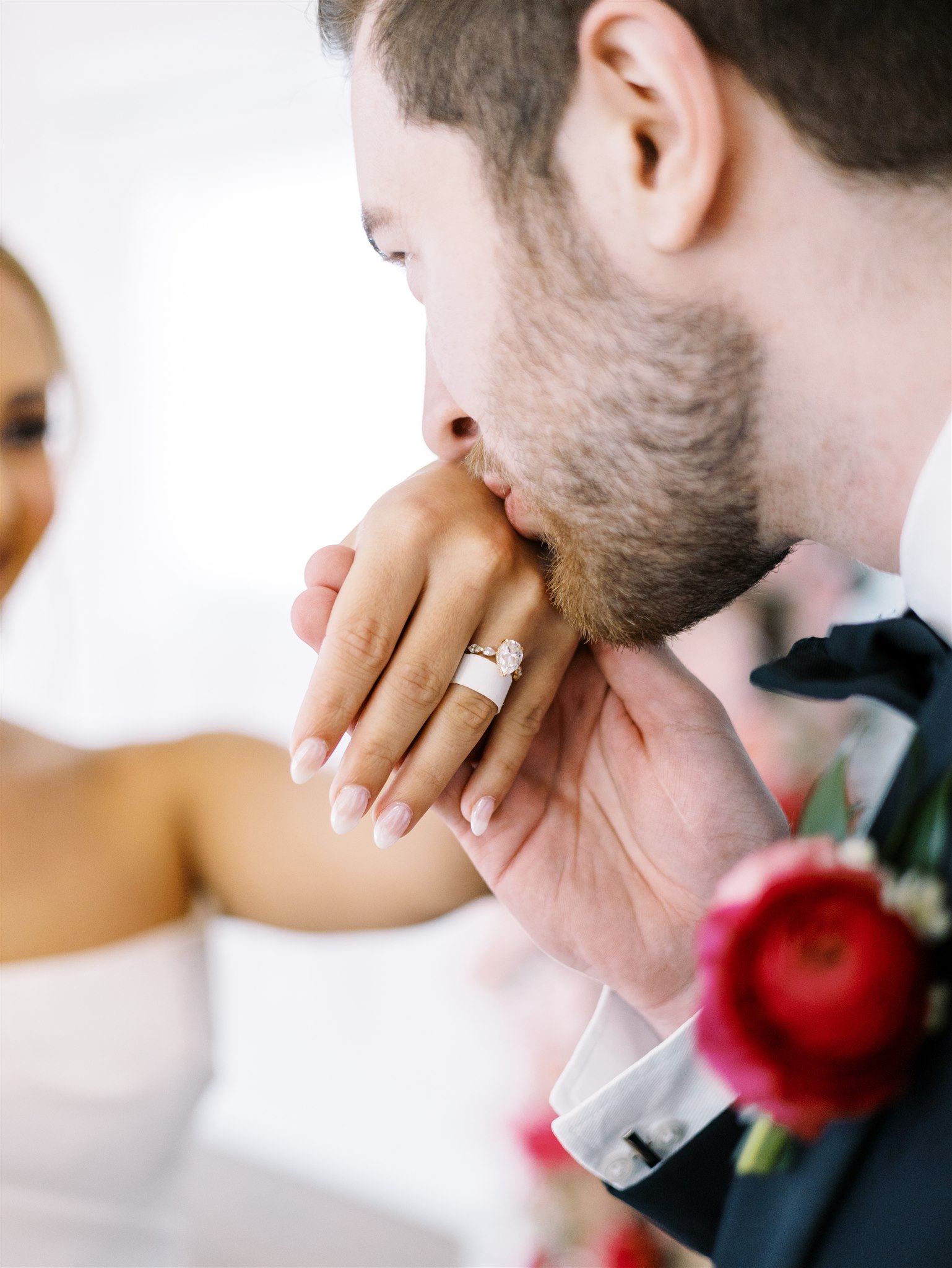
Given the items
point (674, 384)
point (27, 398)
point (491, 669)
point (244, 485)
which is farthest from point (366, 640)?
point (244, 485)

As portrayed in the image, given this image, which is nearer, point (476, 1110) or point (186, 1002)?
point (186, 1002)

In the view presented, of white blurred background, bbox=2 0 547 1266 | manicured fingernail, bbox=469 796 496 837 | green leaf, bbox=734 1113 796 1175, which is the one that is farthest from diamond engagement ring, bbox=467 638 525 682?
white blurred background, bbox=2 0 547 1266

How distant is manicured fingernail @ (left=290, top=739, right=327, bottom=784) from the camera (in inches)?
33.1

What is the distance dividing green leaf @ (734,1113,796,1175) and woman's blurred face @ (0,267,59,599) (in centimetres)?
147

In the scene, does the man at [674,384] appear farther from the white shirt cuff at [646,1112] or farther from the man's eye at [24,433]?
the man's eye at [24,433]

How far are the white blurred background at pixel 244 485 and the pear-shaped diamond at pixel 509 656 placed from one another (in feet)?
7.93


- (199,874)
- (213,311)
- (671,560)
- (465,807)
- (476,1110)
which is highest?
(213,311)

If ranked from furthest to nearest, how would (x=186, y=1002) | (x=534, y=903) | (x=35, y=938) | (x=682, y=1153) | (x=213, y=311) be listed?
(x=213, y=311) < (x=186, y=1002) < (x=35, y=938) < (x=534, y=903) < (x=682, y=1153)

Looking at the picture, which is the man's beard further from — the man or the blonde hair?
the blonde hair

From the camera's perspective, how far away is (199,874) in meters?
1.70

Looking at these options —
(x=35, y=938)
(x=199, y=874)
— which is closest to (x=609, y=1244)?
(x=199, y=874)

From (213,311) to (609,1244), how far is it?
2.99 m

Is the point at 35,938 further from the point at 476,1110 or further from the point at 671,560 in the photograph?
the point at 476,1110

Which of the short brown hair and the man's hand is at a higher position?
the short brown hair
